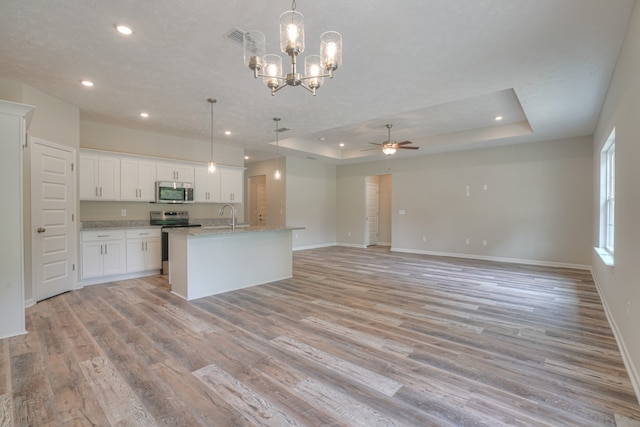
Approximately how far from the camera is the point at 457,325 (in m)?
3.25

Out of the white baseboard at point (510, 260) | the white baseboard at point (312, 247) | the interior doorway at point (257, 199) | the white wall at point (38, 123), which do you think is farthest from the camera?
the interior doorway at point (257, 199)

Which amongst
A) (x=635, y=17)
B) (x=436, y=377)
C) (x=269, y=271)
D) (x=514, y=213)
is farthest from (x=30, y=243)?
(x=514, y=213)

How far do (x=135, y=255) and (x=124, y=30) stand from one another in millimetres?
3978

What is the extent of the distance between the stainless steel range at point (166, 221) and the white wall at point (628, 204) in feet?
20.6

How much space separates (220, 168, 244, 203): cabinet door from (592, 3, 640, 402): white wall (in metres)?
A: 6.53

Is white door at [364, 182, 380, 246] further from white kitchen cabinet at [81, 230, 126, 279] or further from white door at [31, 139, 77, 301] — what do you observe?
white door at [31, 139, 77, 301]

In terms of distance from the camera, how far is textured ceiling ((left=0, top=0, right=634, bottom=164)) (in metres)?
2.38

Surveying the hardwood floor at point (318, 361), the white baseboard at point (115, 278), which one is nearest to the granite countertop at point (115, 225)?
the white baseboard at point (115, 278)

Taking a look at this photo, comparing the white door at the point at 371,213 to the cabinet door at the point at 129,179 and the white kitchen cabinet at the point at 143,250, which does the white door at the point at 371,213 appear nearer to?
the white kitchen cabinet at the point at 143,250

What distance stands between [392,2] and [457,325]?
3.14 metres

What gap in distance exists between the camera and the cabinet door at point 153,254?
18.2 ft

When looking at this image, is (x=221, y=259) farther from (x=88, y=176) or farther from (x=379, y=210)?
(x=379, y=210)

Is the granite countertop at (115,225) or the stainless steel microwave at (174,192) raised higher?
the stainless steel microwave at (174,192)

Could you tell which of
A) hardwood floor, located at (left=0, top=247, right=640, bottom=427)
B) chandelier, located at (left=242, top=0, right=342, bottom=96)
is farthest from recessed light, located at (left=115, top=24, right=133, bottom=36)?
hardwood floor, located at (left=0, top=247, right=640, bottom=427)
